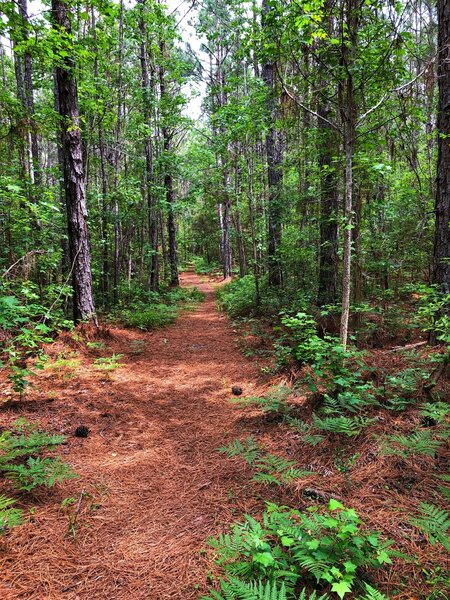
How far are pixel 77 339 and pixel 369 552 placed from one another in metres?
6.15

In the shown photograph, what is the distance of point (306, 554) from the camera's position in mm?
1873

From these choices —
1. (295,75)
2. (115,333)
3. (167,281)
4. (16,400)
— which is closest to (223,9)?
(167,281)

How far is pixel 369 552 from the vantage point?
6.15 feet

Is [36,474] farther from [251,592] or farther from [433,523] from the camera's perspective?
[433,523]

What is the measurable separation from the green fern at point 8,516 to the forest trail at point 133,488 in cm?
9

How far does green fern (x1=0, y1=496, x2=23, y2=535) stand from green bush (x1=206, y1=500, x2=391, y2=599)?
1394mm

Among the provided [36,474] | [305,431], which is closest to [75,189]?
[36,474]

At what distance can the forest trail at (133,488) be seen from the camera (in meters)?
2.06

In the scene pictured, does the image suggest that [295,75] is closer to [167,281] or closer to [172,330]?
[172,330]

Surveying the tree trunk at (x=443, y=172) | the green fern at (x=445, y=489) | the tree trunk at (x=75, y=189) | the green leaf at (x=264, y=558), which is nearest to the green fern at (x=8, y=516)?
the green leaf at (x=264, y=558)

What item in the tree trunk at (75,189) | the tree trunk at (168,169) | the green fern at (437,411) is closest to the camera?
the green fern at (437,411)

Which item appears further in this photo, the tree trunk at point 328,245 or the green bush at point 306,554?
the tree trunk at point 328,245

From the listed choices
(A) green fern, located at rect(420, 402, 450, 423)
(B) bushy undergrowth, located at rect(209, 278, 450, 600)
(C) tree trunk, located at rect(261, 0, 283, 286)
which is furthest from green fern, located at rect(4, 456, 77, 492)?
(C) tree trunk, located at rect(261, 0, 283, 286)

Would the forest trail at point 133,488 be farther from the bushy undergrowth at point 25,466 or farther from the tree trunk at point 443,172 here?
the tree trunk at point 443,172
